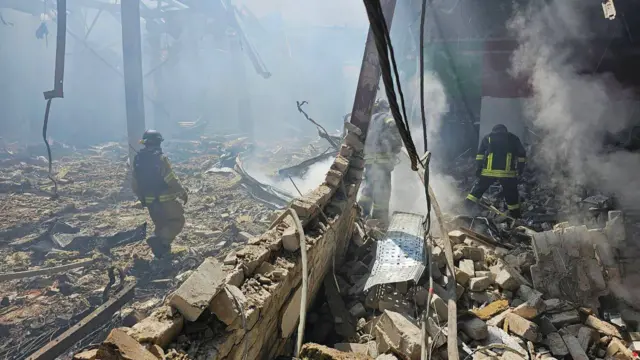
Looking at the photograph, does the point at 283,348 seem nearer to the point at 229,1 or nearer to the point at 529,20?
the point at 529,20

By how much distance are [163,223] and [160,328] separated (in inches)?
213

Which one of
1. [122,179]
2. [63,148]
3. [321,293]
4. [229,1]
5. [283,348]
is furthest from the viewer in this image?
[229,1]

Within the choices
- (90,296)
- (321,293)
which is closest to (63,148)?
(90,296)

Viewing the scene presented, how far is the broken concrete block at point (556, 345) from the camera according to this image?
3102 millimetres

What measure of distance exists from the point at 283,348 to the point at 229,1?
74.3 ft

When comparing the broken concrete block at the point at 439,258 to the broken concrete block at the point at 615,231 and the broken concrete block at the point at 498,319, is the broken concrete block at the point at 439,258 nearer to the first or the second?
the broken concrete block at the point at 498,319

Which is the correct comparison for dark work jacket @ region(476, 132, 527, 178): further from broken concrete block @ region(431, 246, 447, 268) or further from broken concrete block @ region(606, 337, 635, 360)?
broken concrete block @ region(606, 337, 635, 360)

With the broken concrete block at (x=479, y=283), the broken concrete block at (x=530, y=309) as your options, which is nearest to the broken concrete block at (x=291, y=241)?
the broken concrete block at (x=479, y=283)

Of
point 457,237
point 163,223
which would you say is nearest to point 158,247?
point 163,223

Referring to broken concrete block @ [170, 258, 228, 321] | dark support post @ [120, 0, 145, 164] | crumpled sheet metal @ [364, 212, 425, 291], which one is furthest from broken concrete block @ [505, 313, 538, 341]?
dark support post @ [120, 0, 145, 164]

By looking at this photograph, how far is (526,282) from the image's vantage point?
4.01m

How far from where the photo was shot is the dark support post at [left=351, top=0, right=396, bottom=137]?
6395 millimetres

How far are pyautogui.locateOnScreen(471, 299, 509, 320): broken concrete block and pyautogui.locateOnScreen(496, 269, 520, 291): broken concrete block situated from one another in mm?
249

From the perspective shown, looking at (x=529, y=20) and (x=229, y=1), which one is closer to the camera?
(x=529, y=20)
